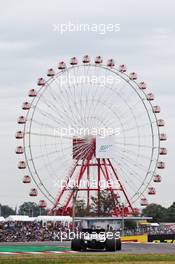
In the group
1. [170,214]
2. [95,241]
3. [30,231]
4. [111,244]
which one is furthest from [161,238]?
[170,214]

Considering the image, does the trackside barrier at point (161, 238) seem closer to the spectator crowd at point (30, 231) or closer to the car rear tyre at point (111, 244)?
the spectator crowd at point (30, 231)

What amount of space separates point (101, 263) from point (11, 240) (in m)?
39.8

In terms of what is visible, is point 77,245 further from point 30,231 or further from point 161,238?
point 30,231

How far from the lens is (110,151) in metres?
86.8

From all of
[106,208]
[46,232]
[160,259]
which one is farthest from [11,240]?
[106,208]

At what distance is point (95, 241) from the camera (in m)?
42.0

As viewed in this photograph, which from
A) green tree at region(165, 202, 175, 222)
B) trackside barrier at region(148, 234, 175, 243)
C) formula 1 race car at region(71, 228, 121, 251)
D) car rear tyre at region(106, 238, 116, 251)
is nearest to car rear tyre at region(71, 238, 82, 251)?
formula 1 race car at region(71, 228, 121, 251)

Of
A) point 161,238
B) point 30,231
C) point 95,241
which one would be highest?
point 30,231

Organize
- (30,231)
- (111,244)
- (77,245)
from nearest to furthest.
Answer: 1. (111,244)
2. (77,245)
3. (30,231)

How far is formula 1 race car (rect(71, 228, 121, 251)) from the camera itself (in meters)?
41.8

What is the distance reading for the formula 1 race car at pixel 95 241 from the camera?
41750mm

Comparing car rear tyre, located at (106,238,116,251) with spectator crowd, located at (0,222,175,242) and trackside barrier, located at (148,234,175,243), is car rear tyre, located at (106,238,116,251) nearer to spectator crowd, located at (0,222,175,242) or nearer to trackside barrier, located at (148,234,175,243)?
trackside barrier, located at (148,234,175,243)

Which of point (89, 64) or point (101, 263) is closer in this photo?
point (101, 263)

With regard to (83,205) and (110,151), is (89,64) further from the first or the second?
(83,205)
